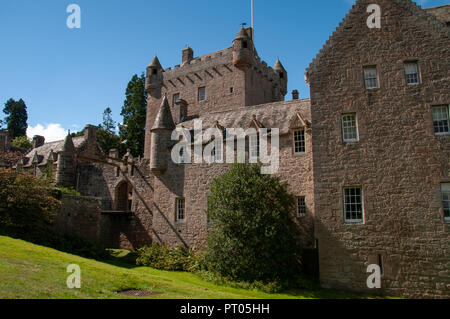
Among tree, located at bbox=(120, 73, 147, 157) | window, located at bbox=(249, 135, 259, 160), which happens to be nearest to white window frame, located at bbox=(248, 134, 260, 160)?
window, located at bbox=(249, 135, 259, 160)

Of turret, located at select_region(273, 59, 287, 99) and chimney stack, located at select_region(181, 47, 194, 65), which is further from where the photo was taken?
turret, located at select_region(273, 59, 287, 99)

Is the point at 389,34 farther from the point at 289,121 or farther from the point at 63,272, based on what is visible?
the point at 63,272

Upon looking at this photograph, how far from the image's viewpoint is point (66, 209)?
23891 millimetres

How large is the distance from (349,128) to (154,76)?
26.2 m

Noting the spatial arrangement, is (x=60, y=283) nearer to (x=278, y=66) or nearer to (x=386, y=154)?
(x=386, y=154)

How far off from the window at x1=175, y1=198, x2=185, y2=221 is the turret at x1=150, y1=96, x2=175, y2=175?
2.51 metres

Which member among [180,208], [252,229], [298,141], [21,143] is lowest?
[252,229]

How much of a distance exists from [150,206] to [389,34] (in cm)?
1929

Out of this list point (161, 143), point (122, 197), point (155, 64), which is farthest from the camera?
point (155, 64)

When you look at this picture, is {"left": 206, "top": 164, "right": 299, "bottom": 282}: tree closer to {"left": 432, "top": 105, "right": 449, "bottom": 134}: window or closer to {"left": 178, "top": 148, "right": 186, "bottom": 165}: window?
{"left": 178, "top": 148, "right": 186, "bottom": 165}: window

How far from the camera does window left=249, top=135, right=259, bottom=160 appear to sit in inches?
880

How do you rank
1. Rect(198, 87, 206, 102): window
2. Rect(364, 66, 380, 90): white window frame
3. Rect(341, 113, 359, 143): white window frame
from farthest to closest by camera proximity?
Rect(198, 87, 206, 102): window < Rect(364, 66, 380, 90): white window frame < Rect(341, 113, 359, 143): white window frame

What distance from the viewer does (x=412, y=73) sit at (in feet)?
60.4

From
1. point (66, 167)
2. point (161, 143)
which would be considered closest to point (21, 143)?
point (66, 167)
